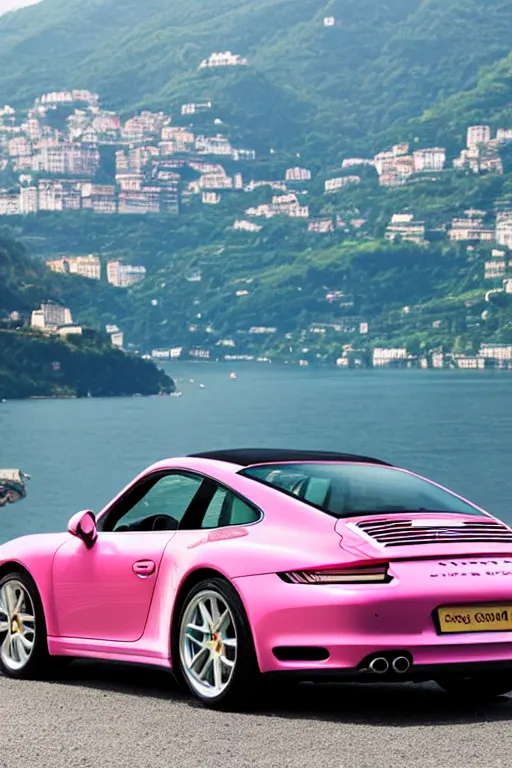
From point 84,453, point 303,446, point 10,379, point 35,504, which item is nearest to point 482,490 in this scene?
point 35,504

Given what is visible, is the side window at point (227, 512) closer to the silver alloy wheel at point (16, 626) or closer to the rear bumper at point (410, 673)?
the rear bumper at point (410, 673)

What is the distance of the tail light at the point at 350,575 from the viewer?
21.7 feet

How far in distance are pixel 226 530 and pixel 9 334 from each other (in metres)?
191

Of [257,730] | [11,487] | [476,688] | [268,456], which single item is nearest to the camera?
[257,730]

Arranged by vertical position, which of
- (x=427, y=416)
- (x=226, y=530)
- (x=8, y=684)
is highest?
(x=226, y=530)

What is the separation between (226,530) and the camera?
284 inches

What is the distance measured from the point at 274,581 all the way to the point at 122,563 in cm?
118

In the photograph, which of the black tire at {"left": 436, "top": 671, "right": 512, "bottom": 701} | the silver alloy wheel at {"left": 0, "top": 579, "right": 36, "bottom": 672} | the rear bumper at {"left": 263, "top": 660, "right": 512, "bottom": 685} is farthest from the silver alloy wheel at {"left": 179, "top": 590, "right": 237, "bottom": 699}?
the silver alloy wheel at {"left": 0, "top": 579, "right": 36, "bottom": 672}

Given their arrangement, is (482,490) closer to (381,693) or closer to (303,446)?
(303,446)

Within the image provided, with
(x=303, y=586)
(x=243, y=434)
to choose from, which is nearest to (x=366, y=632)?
(x=303, y=586)

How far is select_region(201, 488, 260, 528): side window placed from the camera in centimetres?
725

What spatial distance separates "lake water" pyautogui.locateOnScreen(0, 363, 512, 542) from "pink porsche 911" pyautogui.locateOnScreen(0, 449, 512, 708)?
6307 cm

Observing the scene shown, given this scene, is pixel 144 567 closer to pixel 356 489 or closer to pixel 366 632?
pixel 356 489

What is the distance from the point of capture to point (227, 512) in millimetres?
7375
